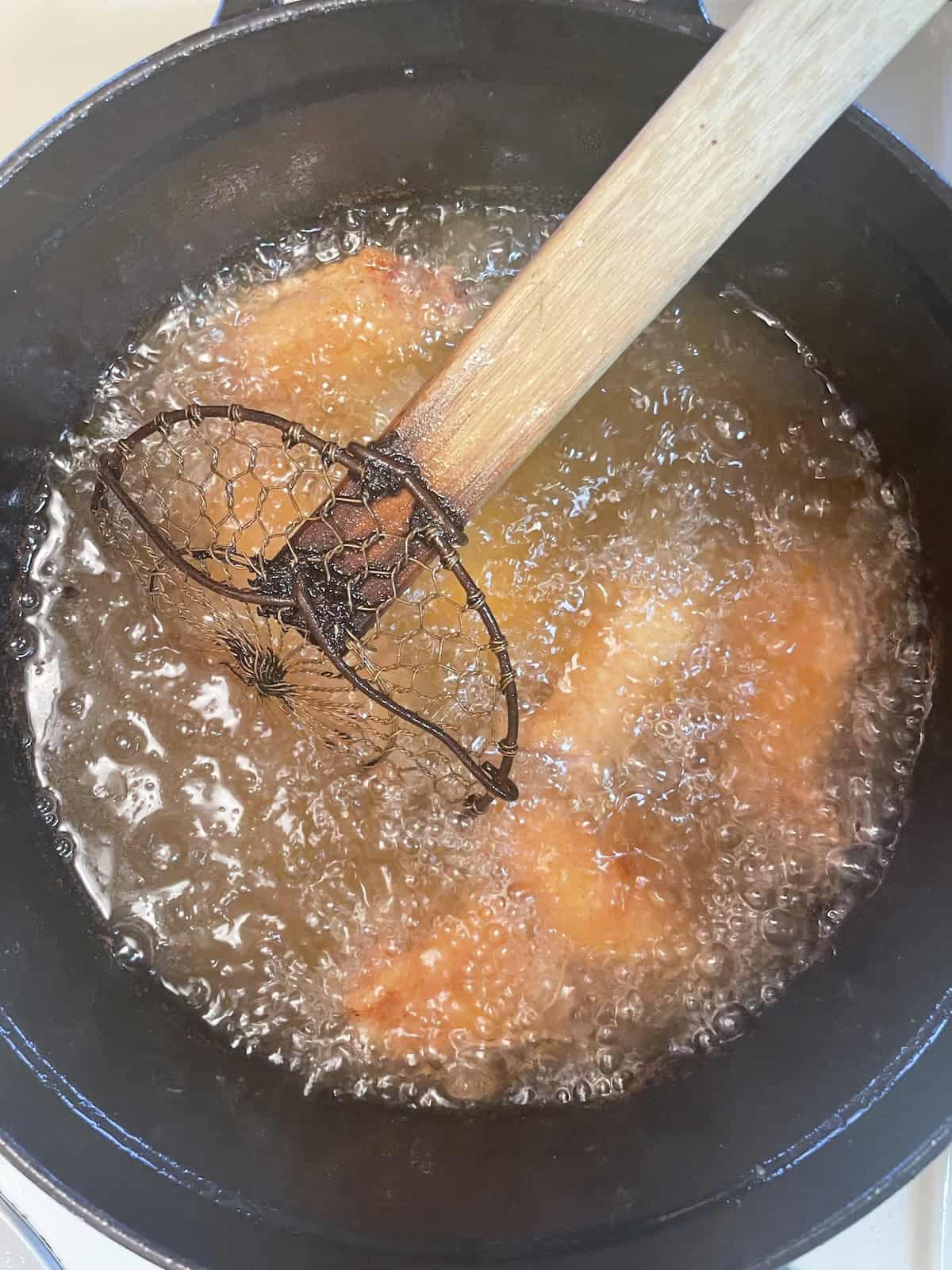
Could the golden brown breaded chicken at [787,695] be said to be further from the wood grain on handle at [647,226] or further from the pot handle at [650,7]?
the pot handle at [650,7]

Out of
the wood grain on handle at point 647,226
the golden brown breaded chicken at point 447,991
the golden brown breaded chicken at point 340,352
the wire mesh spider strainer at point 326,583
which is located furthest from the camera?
the golden brown breaded chicken at point 340,352

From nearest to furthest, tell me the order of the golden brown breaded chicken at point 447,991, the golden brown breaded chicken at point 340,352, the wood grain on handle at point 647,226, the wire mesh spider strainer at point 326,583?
the wood grain on handle at point 647,226, the wire mesh spider strainer at point 326,583, the golden brown breaded chicken at point 447,991, the golden brown breaded chicken at point 340,352

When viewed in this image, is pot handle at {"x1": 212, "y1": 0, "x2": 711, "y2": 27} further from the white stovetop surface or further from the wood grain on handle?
the white stovetop surface

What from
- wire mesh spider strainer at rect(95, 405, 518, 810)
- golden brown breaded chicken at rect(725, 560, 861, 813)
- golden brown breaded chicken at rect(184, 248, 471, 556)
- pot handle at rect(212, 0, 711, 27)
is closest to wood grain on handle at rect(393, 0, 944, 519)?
wire mesh spider strainer at rect(95, 405, 518, 810)

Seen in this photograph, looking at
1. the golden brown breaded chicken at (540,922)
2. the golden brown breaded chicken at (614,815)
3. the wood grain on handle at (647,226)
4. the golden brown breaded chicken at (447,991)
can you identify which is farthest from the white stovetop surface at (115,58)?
the golden brown breaded chicken at (447,991)

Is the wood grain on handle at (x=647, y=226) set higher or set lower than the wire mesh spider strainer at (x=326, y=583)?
Answer: higher

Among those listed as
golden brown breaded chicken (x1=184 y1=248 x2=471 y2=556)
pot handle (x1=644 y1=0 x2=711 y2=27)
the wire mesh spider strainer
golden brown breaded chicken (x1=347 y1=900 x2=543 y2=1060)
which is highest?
pot handle (x1=644 y1=0 x2=711 y2=27)
